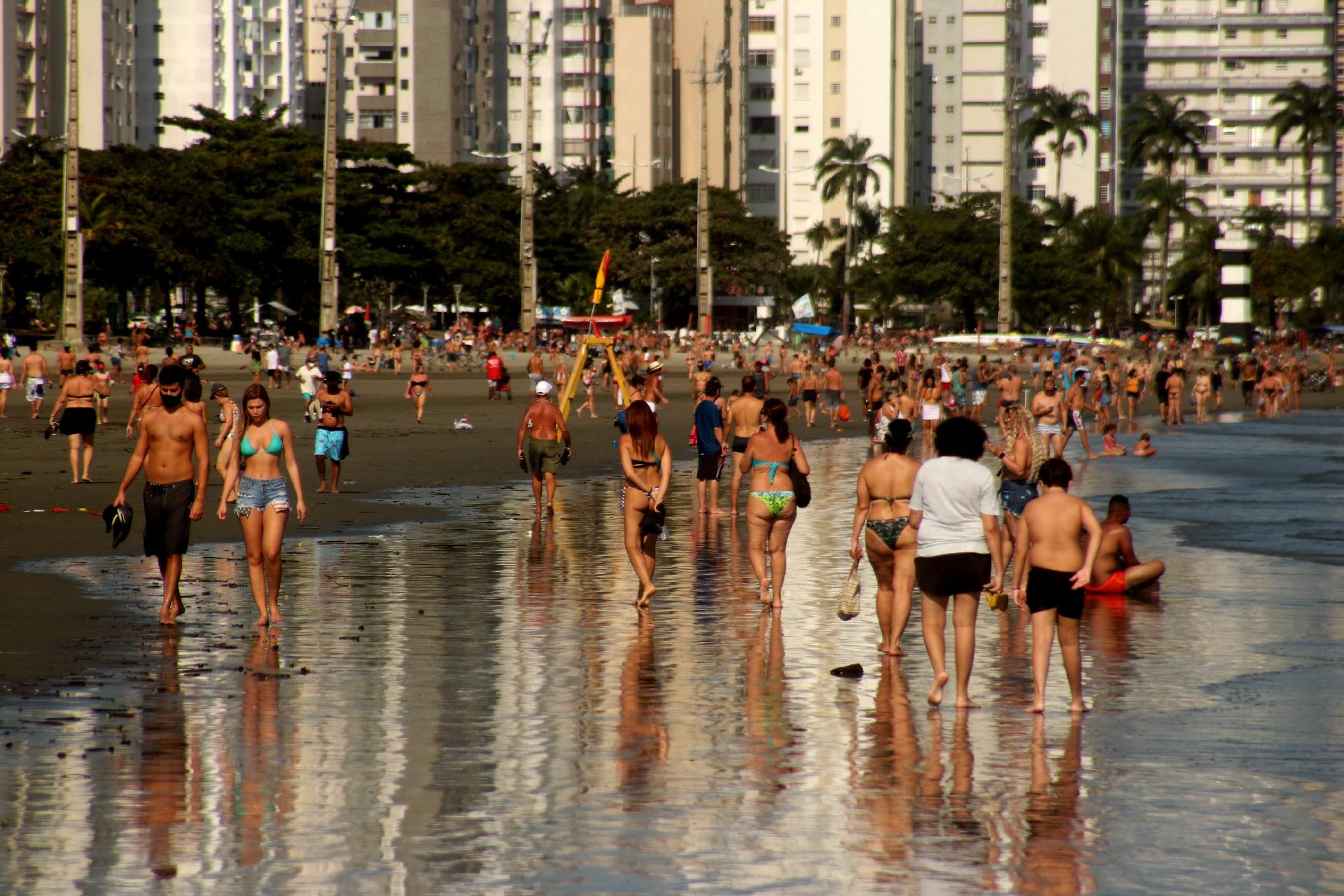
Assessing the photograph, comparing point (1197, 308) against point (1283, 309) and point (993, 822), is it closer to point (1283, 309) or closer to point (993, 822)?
point (1283, 309)

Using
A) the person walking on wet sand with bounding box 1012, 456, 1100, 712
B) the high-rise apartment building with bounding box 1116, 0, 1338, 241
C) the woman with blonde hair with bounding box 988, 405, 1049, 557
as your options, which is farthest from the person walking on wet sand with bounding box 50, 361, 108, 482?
the high-rise apartment building with bounding box 1116, 0, 1338, 241

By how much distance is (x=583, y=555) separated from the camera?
55.4 feet

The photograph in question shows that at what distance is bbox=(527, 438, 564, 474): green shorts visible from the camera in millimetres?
18609

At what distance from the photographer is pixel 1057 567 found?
960 centimetres

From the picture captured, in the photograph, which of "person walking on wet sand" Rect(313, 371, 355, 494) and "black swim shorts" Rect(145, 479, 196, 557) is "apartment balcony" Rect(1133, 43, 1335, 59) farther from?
"black swim shorts" Rect(145, 479, 196, 557)

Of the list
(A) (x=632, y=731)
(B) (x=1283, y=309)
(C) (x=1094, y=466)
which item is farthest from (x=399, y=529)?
(B) (x=1283, y=309)

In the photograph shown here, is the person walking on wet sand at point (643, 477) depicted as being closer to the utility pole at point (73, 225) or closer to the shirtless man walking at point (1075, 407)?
the shirtless man walking at point (1075, 407)

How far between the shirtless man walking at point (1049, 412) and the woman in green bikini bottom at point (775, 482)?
704 cm

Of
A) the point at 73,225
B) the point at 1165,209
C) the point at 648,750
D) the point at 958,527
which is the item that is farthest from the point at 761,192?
the point at 648,750

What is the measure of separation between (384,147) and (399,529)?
63.3 metres

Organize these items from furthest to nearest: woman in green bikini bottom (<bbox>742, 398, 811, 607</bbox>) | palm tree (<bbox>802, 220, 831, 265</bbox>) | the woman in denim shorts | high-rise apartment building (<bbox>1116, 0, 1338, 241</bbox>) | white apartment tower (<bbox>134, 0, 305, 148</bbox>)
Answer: high-rise apartment building (<bbox>1116, 0, 1338, 241</bbox>), white apartment tower (<bbox>134, 0, 305, 148</bbox>), palm tree (<bbox>802, 220, 831, 265</bbox>), woman in green bikini bottom (<bbox>742, 398, 811, 607</bbox>), the woman in denim shorts

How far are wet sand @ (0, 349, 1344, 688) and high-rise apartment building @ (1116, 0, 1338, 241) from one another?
10093cm

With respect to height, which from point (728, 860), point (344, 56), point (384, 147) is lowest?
point (728, 860)

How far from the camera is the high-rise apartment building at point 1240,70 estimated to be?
142m
